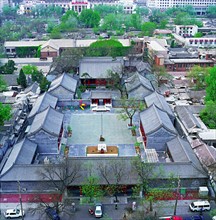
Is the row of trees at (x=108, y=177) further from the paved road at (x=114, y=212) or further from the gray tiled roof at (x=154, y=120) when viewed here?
the gray tiled roof at (x=154, y=120)

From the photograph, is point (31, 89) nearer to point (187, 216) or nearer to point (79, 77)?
point (79, 77)

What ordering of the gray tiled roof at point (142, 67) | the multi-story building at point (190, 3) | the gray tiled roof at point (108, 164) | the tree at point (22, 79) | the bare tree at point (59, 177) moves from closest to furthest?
the bare tree at point (59, 177)
the gray tiled roof at point (108, 164)
the tree at point (22, 79)
the gray tiled roof at point (142, 67)
the multi-story building at point (190, 3)

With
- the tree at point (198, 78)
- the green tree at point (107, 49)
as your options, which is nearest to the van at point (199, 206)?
the tree at point (198, 78)

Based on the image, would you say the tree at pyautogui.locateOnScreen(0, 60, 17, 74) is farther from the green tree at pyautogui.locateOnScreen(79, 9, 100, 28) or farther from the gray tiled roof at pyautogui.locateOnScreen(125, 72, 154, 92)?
the green tree at pyautogui.locateOnScreen(79, 9, 100, 28)

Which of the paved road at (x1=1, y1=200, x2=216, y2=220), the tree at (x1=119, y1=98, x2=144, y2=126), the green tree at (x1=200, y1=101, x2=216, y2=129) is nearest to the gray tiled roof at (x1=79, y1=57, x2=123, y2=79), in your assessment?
the tree at (x1=119, y1=98, x2=144, y2=126)

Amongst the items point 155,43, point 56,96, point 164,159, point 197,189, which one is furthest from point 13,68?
point 197,189

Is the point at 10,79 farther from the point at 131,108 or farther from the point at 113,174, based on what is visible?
the point at 113,174

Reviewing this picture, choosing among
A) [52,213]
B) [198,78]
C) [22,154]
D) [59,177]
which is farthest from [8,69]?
Answer: [52,213]

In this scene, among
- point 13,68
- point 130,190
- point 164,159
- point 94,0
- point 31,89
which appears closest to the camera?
point 130,190
